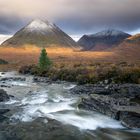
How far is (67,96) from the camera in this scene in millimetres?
29469

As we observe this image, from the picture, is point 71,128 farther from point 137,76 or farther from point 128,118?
point 137,76

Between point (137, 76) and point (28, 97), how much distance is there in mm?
16277

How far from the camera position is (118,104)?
2270 centimetres

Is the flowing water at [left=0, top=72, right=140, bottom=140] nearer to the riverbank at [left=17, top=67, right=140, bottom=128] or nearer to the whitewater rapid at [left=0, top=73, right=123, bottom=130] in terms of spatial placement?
the whitewater rapid at [left=0, top=73, right=123, bottom=130]

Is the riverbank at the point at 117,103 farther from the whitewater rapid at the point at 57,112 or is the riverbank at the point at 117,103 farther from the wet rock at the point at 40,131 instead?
the wet rock at the point at 40,131

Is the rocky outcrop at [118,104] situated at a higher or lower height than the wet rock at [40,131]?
higher

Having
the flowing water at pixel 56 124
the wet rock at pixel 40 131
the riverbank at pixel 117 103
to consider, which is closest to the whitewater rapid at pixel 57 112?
the flowing water at pixel 56 124

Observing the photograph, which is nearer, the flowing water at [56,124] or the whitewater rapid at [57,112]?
the flowing water at [56,124]

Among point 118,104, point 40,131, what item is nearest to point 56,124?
point 40,131

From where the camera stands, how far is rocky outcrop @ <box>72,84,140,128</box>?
18.3 meters

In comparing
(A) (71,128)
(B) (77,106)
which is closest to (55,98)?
(B) (77,106)

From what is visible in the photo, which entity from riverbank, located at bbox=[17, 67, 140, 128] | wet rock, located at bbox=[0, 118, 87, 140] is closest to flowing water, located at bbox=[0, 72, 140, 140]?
wet rock, located at bbox=[0, 118, 87, 140]

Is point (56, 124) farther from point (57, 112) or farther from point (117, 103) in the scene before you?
point (117, 103)

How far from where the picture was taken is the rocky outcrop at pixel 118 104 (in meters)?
18.3
